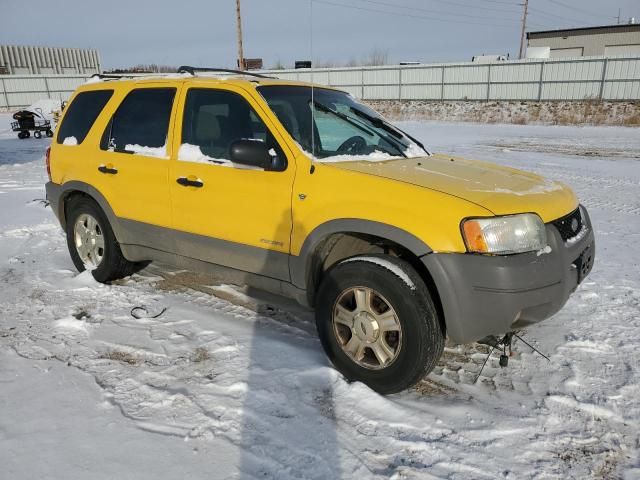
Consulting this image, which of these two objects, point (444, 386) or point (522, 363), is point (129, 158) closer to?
point (444, 386)

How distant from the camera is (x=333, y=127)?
3.82 m

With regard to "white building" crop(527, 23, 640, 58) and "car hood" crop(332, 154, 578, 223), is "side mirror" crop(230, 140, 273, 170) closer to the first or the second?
"car hood" crop(332, 154, 578, 223)

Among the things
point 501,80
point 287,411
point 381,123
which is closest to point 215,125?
point 381,123

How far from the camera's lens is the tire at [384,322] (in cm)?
285

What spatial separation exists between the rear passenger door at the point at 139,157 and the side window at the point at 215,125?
200 millimetres

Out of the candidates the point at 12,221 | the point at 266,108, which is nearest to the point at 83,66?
the point at 12,221

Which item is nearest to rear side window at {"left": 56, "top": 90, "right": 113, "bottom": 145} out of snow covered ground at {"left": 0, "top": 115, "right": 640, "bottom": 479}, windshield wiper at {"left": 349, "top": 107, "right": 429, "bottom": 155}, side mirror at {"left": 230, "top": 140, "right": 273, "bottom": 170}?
snow covered ground at {"left": 0, "top": 115, "right": 640, "bottom": 479}

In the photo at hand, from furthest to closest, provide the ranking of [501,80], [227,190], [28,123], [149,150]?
[501,80] → [28,123] → [149,150] → [227,190]

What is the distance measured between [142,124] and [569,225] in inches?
134

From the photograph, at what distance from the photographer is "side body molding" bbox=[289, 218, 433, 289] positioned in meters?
2.84

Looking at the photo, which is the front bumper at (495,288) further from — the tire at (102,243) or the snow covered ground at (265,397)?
the tire at (102,243)

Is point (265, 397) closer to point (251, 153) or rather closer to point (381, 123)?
point (251, 153)

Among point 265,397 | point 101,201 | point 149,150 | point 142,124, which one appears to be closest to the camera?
point 265,397

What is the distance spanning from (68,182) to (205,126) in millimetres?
1790
